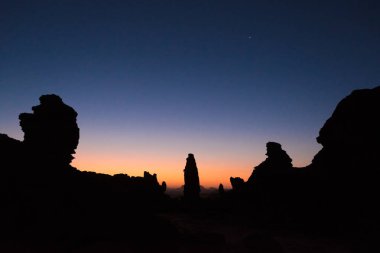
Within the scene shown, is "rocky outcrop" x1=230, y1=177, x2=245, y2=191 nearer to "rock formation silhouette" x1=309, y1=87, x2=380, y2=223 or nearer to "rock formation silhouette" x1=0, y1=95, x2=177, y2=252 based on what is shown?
"rock formation silhouette" x1=309, y1=87, x2=380, y2=223

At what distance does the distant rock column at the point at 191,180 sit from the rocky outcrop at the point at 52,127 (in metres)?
62.5

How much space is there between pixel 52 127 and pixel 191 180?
6580 cm

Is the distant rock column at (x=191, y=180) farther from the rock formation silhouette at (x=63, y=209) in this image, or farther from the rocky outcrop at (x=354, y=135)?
the rock formation silhouette at (x=63, y=209)

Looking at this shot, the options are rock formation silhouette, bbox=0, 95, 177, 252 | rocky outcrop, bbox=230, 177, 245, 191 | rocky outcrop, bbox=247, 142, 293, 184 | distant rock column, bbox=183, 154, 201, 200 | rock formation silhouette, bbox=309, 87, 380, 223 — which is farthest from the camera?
distant rock column, bbox=183, 154, 201, 200

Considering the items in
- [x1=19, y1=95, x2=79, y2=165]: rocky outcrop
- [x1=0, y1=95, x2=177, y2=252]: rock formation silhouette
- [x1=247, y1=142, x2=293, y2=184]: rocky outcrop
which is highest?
[x1=247, y1=142, x2=293, y2=184]: rocky outcrop

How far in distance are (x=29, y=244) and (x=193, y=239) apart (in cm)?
1015

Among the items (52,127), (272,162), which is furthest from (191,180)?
(52,127)

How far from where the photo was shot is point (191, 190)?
8456 centimetres

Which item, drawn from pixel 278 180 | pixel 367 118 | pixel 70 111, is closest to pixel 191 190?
pixel 278 180

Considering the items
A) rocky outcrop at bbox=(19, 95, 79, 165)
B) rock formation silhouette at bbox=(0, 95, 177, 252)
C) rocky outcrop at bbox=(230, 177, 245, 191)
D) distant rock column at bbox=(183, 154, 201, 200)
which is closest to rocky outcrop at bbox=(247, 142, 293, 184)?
rocky outcrop at bbox=(230, 177, 245, 191)

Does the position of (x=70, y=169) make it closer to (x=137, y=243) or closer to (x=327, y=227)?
(x=137, y=243)

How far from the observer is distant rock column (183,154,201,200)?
84356mm

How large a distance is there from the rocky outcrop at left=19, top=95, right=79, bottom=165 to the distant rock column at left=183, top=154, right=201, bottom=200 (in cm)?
6248

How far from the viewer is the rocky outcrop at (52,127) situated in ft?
75.6
